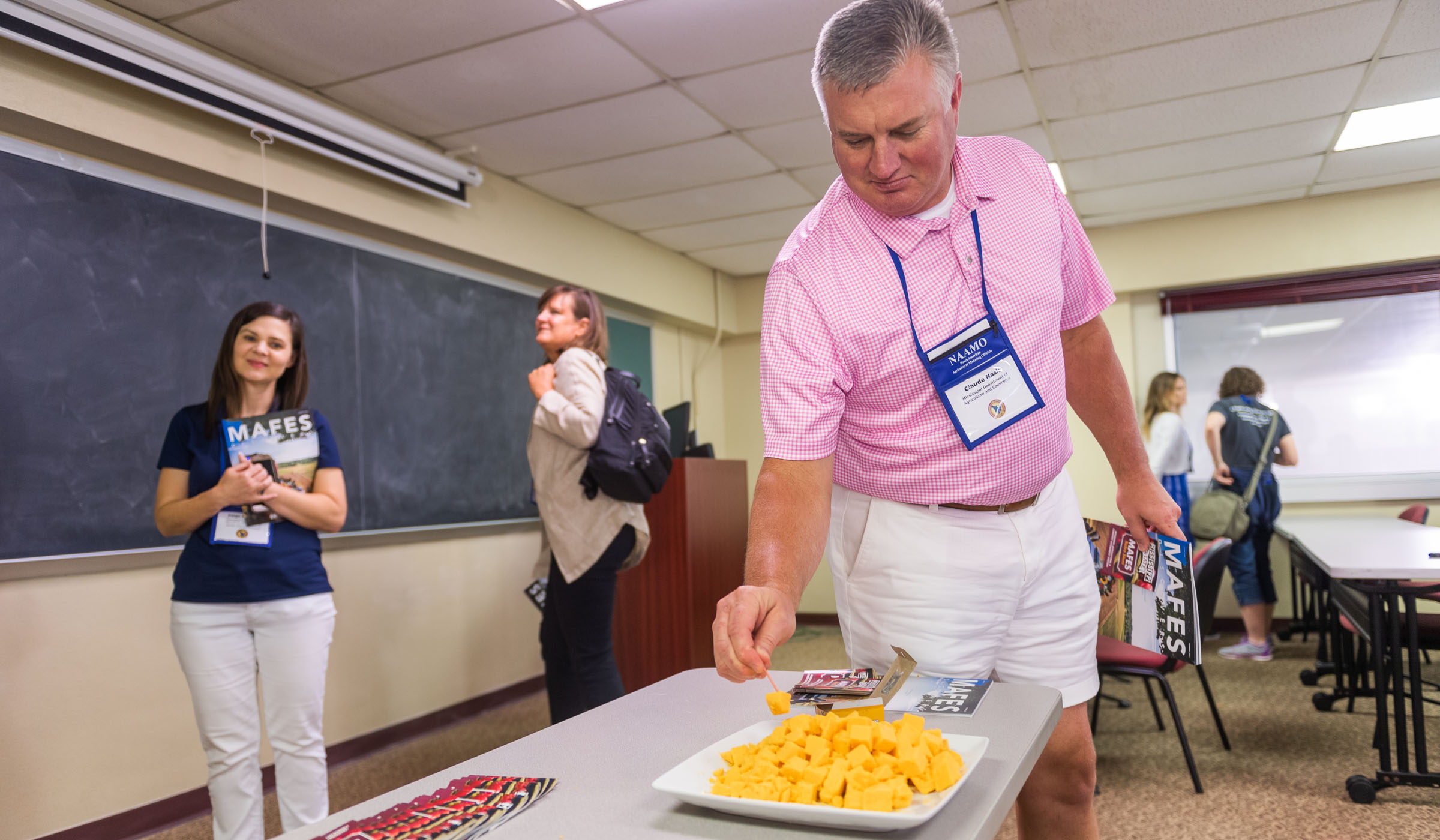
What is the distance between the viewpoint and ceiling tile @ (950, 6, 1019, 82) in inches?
119

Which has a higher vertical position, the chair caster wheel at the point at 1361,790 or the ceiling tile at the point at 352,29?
the ceiling tile at the point at 352,29

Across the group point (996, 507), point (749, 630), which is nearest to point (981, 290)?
point (996, 507)

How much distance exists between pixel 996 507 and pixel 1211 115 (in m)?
3.50

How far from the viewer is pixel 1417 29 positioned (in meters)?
3.24

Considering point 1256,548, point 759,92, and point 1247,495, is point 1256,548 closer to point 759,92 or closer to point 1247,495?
point 1247,495

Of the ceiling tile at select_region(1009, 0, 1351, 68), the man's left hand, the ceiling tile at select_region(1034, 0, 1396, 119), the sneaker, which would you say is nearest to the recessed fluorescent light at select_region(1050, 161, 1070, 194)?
the ceiling tile at select_region(1034, 0, 1396, 119)

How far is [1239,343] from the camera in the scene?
224 inches

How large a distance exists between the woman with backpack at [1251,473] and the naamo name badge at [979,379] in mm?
4257

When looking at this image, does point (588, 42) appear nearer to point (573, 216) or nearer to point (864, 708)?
point (573, 216)

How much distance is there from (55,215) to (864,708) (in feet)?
9.22

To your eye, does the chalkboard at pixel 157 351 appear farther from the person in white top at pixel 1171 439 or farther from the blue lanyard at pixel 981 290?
the person in white top at pixel 1171 439

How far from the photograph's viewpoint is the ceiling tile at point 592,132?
357 cm

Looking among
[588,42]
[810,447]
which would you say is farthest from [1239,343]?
[810,447]

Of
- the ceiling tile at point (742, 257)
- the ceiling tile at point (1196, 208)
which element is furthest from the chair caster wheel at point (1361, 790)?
the ceiling tile at point (742, 257)
